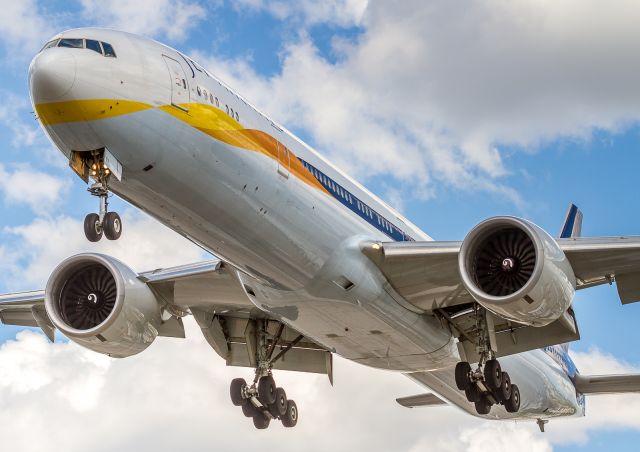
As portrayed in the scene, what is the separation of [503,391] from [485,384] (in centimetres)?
47

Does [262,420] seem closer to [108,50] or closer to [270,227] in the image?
[270,227]

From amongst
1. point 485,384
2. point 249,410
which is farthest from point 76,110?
point 485,384

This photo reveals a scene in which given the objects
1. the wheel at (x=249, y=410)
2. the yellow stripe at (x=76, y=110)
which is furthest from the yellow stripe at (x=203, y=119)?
the wheel at (x=249, y=410)

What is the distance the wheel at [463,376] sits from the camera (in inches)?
944

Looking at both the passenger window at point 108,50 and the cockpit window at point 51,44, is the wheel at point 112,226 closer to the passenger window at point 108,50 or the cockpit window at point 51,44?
the passenger window at point 108,50

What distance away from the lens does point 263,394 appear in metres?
24.9

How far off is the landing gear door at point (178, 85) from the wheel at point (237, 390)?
912 centimetres

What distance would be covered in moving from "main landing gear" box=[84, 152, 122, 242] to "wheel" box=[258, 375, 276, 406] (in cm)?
859

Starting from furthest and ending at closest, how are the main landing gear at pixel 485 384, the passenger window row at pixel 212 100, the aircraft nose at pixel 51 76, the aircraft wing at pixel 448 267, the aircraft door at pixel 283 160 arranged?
1. the main landing gear at pixel 485 384
2. the aircraft wing at pixel 448 267
3. the aircraft door at pixel 283 160
4. the passenger window row at pixel 212 100
5. the aircraft nose at pixel 51 76

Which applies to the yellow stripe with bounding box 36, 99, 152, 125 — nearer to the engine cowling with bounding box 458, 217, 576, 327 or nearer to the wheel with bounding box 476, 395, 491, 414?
the engine cowling with bounding box 458, 217, 576, 327

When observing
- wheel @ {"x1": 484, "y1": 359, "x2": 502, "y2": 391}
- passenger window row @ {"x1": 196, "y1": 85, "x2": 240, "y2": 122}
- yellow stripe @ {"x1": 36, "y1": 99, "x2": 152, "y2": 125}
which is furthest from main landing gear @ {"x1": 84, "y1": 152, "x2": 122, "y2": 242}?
wheel @ {"x1": 484, "y1": 359, "x2": 502, "y2": 391}

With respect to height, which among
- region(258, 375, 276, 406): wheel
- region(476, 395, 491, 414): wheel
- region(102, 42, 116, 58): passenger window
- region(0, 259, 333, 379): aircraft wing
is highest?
region(102, 42, 116, 58): passenger window

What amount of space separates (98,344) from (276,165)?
22.2 ft

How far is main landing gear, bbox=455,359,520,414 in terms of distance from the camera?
77.5 ft
